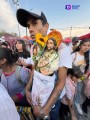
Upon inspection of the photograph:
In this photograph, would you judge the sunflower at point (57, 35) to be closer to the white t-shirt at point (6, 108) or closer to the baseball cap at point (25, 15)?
the baseball cap at point (25, 15)

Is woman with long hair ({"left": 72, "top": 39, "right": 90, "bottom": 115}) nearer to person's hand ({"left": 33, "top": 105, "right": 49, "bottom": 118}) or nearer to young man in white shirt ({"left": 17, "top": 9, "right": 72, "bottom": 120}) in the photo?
young man in white shirt ({"left": 17, "top": 9, "right": 72, "bottom": 120})

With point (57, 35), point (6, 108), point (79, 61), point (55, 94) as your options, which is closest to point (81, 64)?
point (79, 61)

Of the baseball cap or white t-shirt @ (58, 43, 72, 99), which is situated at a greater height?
the baseball cap

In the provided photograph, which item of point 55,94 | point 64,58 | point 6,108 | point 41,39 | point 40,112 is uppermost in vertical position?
point 41,39

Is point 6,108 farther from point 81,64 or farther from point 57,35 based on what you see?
point 81,64

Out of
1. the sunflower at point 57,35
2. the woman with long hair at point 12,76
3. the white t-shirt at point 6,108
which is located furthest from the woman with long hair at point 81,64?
the white t-shirt at point 6,108

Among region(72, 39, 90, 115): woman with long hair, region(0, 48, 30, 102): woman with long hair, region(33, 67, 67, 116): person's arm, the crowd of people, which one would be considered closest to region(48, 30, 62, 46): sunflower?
the crowd of people

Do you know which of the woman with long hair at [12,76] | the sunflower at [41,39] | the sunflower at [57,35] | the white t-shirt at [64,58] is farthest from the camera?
the woman with long hair at [12,76]

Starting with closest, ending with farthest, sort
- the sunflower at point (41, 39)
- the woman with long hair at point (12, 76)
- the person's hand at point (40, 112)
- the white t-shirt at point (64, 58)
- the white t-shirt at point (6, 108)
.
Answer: the white t-shirt at point (6, 108), the person's hand at point (40, 112), the white t-shirt at point (64, 58), the sunflower at point (41, 39), the woman with long hair at point (12, 76)

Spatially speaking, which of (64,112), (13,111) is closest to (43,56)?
(13,111)

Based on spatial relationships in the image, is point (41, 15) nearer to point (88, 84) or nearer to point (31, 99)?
point (31, 99)

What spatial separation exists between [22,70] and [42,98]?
1.92ft

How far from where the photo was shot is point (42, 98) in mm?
2305

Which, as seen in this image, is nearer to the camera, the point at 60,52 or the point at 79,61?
the point at 60,52
